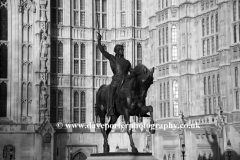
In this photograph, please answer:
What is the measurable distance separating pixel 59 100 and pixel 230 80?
55.5 ft

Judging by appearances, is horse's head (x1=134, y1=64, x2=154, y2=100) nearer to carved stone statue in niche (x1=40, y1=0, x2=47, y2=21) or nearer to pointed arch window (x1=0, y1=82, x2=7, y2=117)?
carved stone statue in niche (x1=40, y1=0, x2=47, y2=21)

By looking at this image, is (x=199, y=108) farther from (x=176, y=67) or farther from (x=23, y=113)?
(x=23, y=113)

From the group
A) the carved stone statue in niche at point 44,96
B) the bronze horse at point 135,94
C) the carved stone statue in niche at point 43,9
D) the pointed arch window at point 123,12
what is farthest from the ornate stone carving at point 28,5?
the bronze horse at point 135,94

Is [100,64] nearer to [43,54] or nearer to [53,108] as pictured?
[43,54]

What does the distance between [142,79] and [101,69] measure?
29.1 meters

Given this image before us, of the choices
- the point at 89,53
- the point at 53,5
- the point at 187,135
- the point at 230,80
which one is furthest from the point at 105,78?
the point at 230,80

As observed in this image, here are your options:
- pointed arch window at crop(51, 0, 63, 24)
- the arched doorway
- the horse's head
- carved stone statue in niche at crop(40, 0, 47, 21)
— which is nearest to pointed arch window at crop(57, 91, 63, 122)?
the arched doorway

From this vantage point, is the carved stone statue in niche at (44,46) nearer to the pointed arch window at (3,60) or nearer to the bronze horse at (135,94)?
the pointed arch window at (3,60)

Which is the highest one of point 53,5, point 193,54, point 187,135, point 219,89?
point 53,5

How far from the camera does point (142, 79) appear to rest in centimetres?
2264

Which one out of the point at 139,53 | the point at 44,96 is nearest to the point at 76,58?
the point at 44,96

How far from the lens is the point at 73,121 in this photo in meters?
49.8

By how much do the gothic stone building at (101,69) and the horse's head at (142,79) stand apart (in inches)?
698

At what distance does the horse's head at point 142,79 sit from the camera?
22.6m
